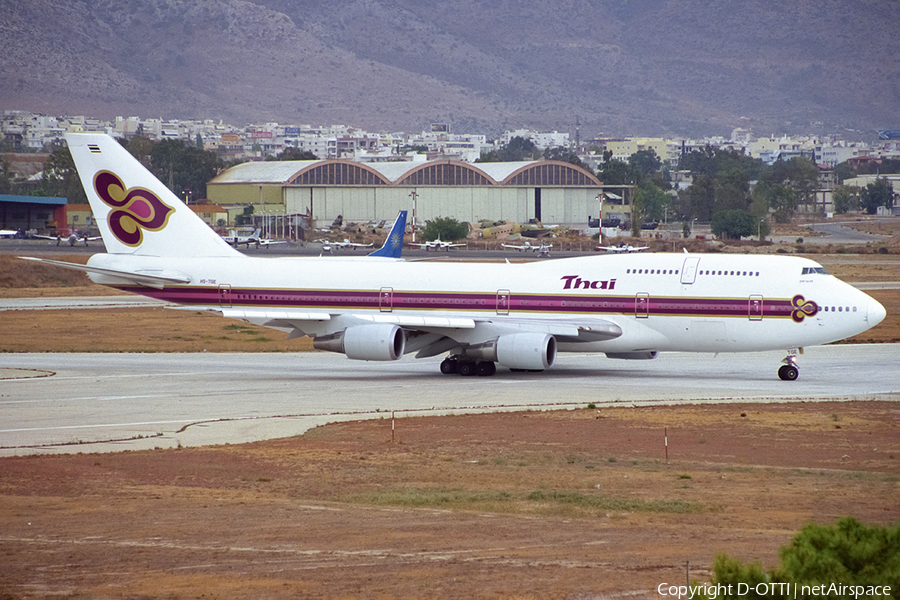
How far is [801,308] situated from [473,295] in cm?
1106

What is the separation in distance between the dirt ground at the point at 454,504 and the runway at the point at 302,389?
224 centimetres

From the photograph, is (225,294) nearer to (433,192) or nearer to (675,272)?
(675,272)

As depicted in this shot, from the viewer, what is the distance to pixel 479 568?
15391 mm

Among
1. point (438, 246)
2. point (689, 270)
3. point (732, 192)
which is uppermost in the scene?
point (732, 192)

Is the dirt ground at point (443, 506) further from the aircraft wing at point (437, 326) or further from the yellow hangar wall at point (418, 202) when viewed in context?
the yellow hangar wall at point (418, 202)

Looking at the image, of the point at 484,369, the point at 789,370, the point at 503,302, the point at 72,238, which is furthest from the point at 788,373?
the point at 72,238

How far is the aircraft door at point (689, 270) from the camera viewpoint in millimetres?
36875

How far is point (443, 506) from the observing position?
19312mm

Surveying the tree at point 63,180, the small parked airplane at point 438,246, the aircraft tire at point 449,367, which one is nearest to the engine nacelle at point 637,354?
the aircraft tire at point 449,367

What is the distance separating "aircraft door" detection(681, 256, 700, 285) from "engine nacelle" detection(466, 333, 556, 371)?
4848 mm

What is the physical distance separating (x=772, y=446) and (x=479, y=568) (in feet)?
39.4

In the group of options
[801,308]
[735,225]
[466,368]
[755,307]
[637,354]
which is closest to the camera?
[801,308]

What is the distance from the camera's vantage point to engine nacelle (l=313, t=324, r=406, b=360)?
37.3 metres

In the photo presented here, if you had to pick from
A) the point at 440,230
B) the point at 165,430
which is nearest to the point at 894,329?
the point at 165,430
